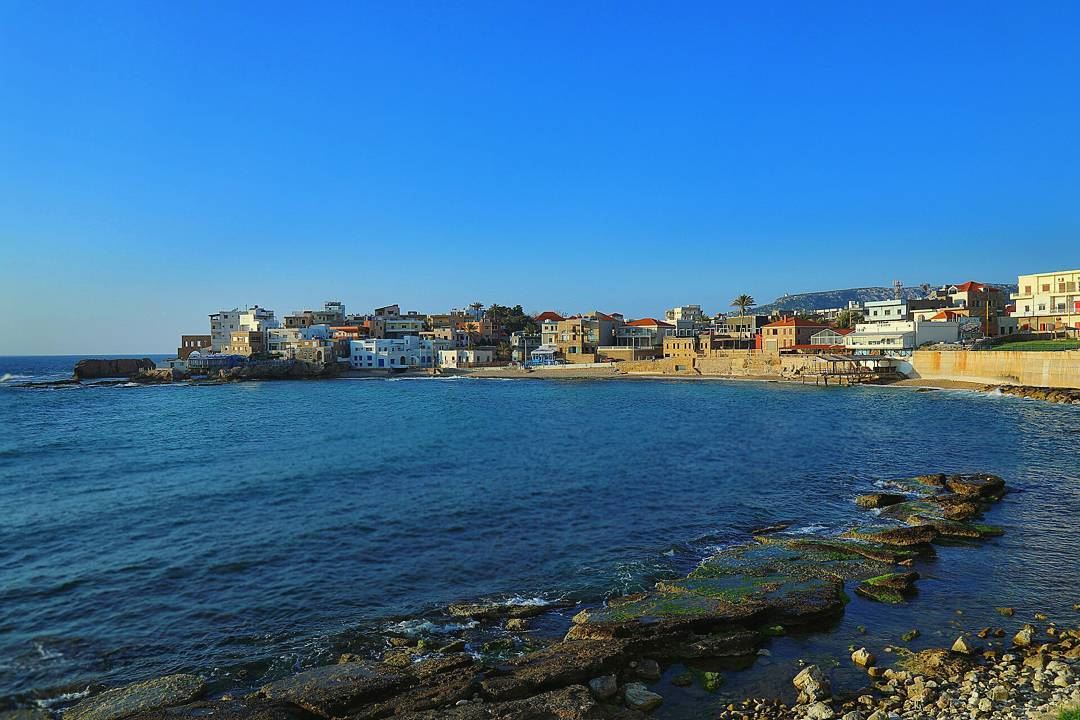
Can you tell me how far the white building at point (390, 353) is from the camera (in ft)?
404

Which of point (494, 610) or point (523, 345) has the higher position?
point (523, 345)

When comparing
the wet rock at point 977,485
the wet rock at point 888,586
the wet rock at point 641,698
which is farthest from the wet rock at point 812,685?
the wet rock at point 977,485

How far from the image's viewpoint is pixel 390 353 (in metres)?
123

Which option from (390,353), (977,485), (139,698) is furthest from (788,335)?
(139,698)

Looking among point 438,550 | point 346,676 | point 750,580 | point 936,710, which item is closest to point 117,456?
point 438,550

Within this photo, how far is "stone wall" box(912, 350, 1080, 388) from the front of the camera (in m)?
66.3

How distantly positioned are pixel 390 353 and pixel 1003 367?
93.1m

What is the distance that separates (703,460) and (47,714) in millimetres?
29400

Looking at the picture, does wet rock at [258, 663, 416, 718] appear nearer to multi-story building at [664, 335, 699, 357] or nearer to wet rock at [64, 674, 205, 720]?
wet rock at [64, 674, 205, 720]

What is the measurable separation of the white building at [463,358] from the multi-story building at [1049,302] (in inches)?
3393

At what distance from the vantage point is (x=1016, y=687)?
11.3 meters

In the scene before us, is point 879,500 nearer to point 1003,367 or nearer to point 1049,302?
point 1003,367

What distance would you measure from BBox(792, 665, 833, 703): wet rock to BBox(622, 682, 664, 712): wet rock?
96.5 inches

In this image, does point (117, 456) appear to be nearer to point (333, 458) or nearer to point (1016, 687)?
point (333, 458)
